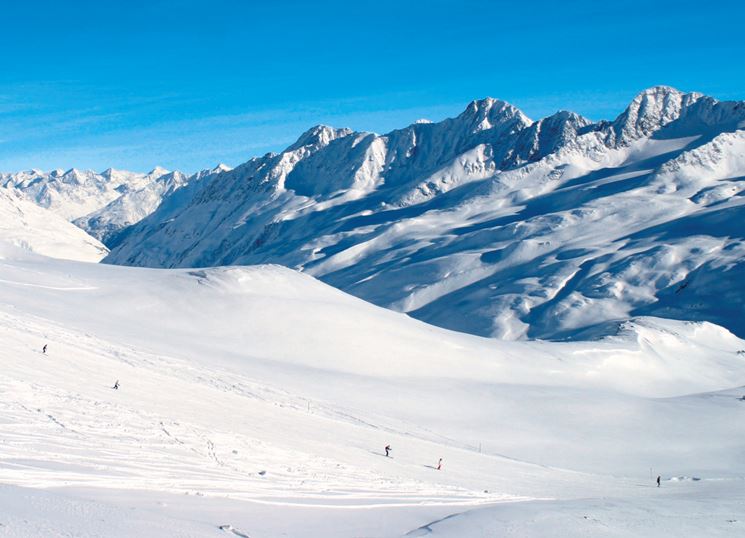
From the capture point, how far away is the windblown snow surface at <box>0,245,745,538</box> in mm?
18641

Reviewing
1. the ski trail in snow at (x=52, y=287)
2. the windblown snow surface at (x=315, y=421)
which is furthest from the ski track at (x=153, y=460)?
the ski trail in snow at (x=52, y=287)

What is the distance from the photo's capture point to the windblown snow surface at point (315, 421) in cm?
1864

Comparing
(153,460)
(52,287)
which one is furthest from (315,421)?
(52,287)

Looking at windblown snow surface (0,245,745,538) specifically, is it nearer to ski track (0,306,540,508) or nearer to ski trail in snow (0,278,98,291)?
ski track (0,306,540,508)

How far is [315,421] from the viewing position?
115 feet

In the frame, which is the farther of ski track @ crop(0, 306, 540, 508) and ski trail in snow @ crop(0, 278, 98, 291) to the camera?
ski trail in snow @ crop(0, 278, 98, 291)

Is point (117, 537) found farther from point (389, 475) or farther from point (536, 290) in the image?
point (536, 290)

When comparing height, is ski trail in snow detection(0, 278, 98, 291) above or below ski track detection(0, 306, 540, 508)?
above

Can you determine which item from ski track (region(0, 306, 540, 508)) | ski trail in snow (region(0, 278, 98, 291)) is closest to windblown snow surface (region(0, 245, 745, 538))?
ski track (region(0, 306, 540, 508))

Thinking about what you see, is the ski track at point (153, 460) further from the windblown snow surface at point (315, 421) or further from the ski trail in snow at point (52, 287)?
the ski trail in snow at point (52, 287)

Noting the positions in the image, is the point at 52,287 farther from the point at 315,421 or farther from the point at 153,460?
the point at 153,460

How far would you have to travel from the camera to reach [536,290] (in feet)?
463

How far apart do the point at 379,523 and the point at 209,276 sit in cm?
5336

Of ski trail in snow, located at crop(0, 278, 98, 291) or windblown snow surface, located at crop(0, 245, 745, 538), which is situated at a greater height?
ski trail in snow, located at crop(0, 278, 98, 291)
